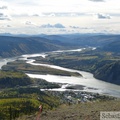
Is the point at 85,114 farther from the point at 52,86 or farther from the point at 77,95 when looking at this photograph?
the point at 52,86

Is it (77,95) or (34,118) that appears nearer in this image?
(34,118)

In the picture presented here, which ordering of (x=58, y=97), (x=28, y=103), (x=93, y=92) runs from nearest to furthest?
1. (x=28, y=103)
2. (x=58, y=97)
3. (x=93, y=92)

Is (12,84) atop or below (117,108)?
below

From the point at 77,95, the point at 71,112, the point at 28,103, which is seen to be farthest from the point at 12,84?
the point at 71,112

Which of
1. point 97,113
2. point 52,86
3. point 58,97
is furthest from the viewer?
point 52,86

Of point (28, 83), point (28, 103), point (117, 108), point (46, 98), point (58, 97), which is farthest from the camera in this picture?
point (28, 83)

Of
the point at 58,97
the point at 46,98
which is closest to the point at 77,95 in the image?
the point at 58,97

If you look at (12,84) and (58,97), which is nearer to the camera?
(58,97)

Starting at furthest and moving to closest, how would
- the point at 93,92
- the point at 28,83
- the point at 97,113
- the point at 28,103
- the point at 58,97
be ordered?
the point at 28,83 < the point at 93,92 < the point at 58,97 < the point at 28,103 < the point at 97,113

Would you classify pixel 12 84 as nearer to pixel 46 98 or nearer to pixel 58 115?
pixel 46 98
